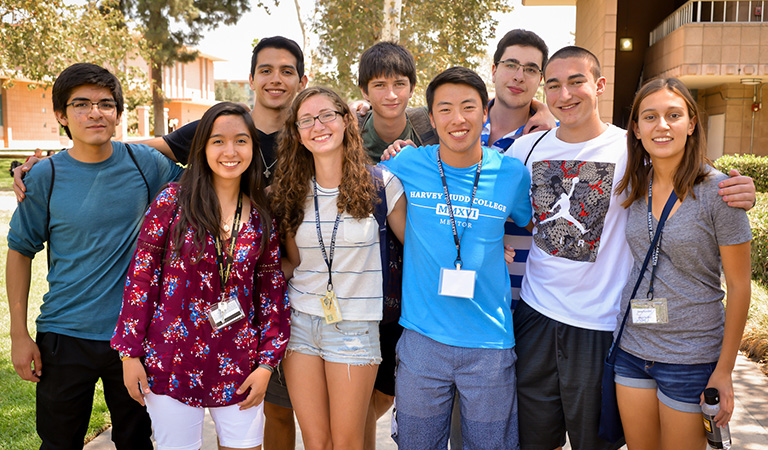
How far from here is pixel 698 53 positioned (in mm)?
15688

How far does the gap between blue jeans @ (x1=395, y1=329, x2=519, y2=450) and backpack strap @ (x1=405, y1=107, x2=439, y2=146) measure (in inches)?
51.8

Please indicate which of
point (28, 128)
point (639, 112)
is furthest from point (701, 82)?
point (28, 128)

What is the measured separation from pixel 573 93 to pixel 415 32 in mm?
14633

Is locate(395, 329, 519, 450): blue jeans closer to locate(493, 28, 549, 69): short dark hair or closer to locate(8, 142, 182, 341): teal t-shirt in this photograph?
locate(8, 142, 182, 341): teal t-shirt

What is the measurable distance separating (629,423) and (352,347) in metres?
1.30

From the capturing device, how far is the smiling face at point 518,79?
12.8ft

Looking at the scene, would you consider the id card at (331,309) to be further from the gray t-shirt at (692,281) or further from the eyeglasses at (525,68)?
the eyeglasses at (525,68)

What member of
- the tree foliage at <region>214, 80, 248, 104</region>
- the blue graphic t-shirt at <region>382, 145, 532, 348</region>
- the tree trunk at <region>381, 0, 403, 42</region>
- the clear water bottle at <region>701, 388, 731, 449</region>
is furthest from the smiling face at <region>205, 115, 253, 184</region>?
the tree foliage at <region>214, 80, 248, 104</region>

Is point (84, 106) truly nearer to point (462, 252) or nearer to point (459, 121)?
point (459, 121)

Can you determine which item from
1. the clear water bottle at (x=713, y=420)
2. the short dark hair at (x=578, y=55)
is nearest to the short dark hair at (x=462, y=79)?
the short dark hair at (x=578, y=55)

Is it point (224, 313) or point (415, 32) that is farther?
point (415, 32)

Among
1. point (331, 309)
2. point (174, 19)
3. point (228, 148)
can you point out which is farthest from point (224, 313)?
point (174, 19)

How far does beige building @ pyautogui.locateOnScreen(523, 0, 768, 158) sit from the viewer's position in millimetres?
15656

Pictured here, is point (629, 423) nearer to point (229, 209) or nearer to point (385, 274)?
point (385, 274)
